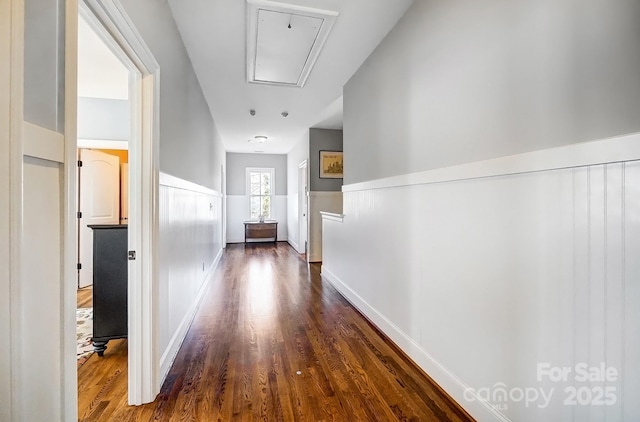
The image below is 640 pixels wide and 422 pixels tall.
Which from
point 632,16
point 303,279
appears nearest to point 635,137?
point 632,16

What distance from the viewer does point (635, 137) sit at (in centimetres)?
85

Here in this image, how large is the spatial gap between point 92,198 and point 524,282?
4.65 m

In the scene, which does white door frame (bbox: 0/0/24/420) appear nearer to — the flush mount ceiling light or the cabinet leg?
the cabinet leg

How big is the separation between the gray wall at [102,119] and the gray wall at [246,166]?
4117 mm

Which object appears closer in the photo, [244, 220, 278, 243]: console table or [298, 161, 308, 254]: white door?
[298, 161, 308, 254]: white door

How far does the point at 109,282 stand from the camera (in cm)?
200

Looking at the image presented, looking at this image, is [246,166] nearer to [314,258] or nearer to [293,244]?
[293,244]

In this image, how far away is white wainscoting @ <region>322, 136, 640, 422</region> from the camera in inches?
36.0

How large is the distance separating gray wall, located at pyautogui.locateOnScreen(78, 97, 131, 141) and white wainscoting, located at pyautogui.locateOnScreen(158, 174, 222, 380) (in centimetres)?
149

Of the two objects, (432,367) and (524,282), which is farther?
(432,367)

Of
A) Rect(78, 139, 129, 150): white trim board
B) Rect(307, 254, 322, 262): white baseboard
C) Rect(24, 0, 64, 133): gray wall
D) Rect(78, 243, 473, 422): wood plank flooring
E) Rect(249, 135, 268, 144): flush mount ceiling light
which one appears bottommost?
Rect(78, 243, 473, 422): wood plank flooring

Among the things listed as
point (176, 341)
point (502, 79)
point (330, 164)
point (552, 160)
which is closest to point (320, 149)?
point (330, 164)

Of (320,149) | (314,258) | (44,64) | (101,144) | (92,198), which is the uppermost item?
(320,149)

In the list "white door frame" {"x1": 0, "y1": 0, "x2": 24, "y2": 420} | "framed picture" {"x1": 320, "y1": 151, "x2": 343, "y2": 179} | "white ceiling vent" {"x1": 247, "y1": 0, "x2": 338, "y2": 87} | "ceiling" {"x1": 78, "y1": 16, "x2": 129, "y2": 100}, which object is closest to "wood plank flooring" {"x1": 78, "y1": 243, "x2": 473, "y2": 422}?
"white door frame" {"x1": 0, "y1": 0, "x2": 24, "y2": 420}
